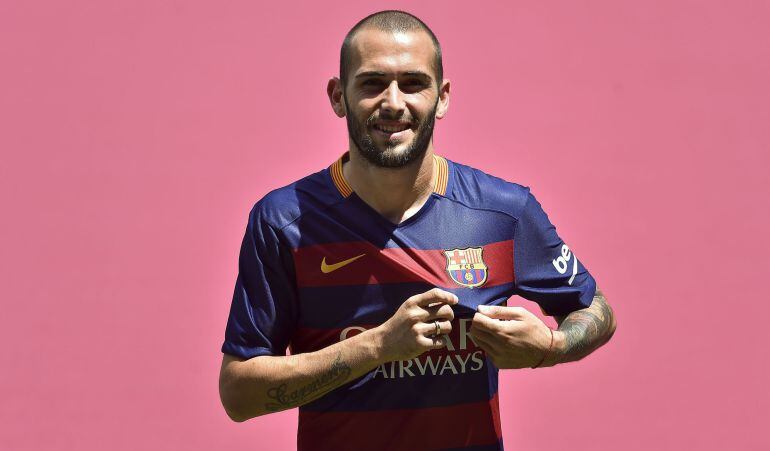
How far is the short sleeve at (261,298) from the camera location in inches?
142

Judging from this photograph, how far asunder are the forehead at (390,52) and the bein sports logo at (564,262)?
687 mm

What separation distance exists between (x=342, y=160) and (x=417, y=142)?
30cm

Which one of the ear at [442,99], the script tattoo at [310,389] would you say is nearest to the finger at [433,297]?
the script tattoo at [310,389]

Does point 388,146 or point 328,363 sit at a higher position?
point 388,146

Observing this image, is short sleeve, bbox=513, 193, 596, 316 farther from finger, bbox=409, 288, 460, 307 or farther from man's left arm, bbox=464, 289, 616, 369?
finger, bbox=409, 288, 460, 307

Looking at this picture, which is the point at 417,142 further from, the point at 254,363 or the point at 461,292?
the point at 254,363

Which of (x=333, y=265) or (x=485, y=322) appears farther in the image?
(x=333, y=265)

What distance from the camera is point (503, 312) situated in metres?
3.45

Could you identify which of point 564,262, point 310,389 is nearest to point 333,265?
point 310,389

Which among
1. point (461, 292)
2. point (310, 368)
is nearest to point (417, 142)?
point (461, 292)

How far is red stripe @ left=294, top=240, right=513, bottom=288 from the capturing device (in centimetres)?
363

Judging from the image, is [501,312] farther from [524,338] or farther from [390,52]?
[390,52]

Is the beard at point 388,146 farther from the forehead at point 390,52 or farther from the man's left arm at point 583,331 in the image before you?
the man's left arm at point 583,331

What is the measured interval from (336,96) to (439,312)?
0.76m
